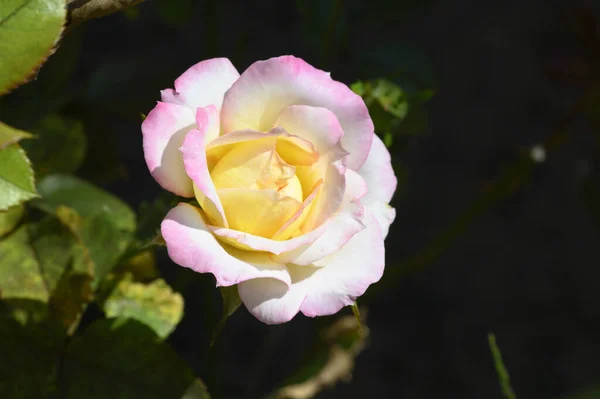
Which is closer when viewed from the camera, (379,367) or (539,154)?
(539,154)

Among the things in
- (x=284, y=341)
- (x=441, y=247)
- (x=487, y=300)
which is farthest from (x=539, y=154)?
(x=284, y=341)

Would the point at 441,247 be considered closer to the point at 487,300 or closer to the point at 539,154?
the point at 539,154

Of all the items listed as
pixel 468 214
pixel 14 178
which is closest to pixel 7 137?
pixel 14 178

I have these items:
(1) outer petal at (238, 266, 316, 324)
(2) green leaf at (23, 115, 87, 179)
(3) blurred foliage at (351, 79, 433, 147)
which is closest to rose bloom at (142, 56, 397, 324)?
(1) outer petal at (238, 266, 316, 324)

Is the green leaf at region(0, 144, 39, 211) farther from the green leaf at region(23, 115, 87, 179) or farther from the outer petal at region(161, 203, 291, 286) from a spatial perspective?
the green leaf at region(23, 115, 87, 179)

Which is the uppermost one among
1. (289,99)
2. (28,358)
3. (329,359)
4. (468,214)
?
(289,99)

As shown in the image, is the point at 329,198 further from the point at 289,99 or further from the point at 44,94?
the point at 44,94

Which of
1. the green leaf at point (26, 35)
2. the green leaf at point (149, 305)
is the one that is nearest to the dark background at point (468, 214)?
the green leaf at point (149, 305)
